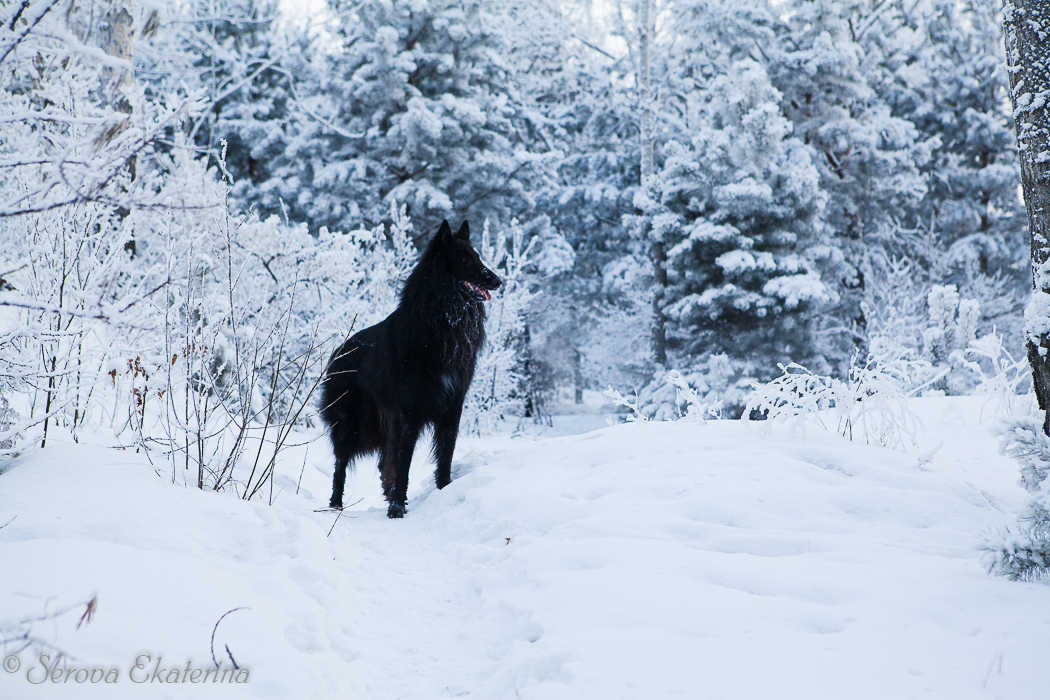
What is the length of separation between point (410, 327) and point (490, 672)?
8.27 ft

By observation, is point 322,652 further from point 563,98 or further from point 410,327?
point 563,98

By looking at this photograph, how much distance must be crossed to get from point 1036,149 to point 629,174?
14.8 meters

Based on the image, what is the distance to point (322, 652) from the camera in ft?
6.33

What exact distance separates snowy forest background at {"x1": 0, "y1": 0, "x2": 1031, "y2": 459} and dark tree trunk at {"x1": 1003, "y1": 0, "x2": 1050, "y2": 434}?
18.5ft

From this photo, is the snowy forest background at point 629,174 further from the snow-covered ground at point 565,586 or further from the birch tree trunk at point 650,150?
the snow-covered ground at point 565,586

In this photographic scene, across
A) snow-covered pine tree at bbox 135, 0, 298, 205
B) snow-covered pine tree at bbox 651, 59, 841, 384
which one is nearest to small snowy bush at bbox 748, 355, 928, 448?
snow-covered pine tree at bbox 651, 59, 841, 384

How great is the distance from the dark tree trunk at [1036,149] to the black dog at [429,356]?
2720 mm

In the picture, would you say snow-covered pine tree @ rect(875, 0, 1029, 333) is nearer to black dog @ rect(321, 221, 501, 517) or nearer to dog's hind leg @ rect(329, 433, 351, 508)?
black dog @ rect(321, 221, 501, 517)

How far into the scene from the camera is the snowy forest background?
33.9 feet

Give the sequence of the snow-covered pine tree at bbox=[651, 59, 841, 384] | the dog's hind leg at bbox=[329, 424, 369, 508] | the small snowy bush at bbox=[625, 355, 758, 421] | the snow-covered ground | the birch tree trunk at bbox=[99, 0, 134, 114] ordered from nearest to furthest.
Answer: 1. the snow-covered ground
2. the dog's hind leg at bbox=[329, 424, 369, 508]
3. the birch tree trunk at bbox=[99, 0, 134, 114]
4. the small snowy bush at bbox=[625, 355, 758, 421]
5. the snow-covered pine tree at bbox=[651, 59, 841, 384]

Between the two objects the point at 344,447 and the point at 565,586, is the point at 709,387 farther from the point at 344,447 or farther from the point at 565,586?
the point at 565,586

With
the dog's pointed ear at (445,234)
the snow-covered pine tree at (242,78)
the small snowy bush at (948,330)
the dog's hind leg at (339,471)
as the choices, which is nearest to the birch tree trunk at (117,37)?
the dog's pointed ear at (445,234)

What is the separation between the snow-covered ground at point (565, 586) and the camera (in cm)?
159

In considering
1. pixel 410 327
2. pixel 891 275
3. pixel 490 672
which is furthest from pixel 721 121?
pixel 490 672
